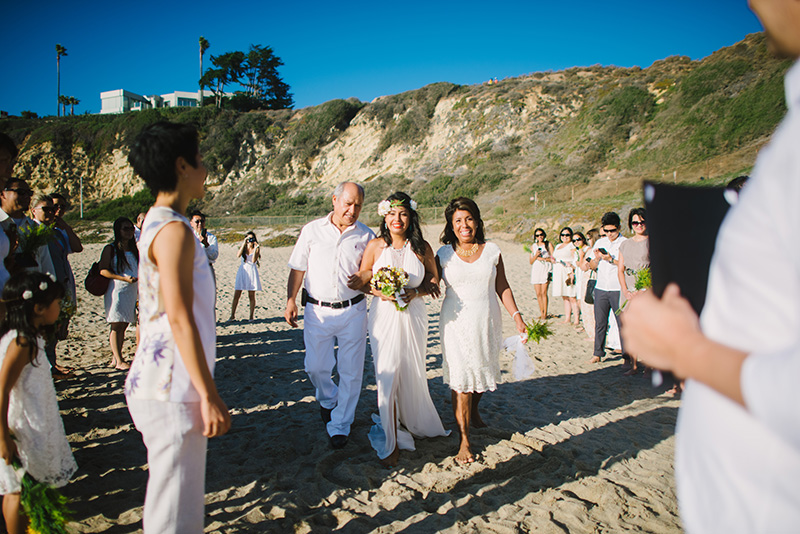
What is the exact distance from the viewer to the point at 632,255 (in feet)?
20.2

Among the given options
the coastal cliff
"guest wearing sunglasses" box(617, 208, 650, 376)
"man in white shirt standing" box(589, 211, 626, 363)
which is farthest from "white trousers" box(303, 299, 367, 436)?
the coastal cliff

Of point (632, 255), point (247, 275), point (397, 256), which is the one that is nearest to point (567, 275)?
point (632, 255)

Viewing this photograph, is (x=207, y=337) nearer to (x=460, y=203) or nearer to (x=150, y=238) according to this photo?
(x=150, y=238)

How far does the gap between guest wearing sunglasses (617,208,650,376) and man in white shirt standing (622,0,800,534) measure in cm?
547

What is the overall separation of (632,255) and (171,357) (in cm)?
585

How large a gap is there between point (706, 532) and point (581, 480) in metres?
3.13

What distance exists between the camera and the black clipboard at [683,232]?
1283 mm

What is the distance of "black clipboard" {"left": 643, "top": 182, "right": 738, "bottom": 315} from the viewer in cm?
128

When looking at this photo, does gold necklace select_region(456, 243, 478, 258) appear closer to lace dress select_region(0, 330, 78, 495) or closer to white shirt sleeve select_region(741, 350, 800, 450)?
lace dress select_region(0, 330, 78, 495)

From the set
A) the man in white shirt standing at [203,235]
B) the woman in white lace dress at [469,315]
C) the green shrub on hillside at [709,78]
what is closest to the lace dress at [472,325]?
the woman in white lace dress at [469,315]

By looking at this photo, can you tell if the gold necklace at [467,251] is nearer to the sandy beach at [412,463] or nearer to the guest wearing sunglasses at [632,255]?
the sandy beach at [412,463]

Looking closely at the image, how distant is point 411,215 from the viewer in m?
4.67

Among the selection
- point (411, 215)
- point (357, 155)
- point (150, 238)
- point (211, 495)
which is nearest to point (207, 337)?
point (150, 238)

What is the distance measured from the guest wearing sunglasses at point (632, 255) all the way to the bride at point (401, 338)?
3.17 meters
